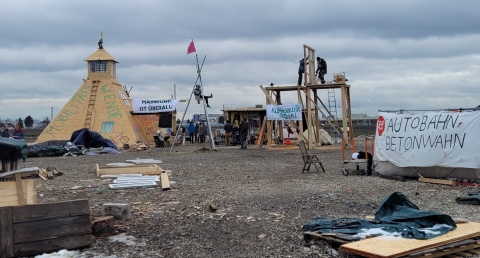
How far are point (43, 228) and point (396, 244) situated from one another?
4.57 meters

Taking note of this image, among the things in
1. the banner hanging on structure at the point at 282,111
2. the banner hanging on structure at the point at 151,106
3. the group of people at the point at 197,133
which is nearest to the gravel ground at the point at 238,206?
the banner hanging on structure at the point at 282,111

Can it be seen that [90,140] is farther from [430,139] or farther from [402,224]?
[402,224]

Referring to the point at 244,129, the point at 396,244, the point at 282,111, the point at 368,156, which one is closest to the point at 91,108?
the point at 244,129

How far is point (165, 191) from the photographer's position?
11922 millimetres

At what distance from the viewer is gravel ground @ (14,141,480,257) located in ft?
22.2

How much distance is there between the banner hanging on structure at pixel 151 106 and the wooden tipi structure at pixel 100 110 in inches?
20.3

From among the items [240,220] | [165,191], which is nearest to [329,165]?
[165,191]

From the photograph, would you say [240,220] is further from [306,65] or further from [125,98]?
[125,98]

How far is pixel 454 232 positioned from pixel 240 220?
3.33 m

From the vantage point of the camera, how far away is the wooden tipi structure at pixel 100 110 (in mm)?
32500

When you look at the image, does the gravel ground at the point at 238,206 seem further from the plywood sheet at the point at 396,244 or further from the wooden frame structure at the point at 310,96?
the wooden frame structure at the point at 310,96

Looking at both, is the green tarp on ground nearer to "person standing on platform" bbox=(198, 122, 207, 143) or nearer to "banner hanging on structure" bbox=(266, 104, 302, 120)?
"banner hanging on structure" bbox=(266, 104, 302, 120)

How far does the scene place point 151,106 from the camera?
3522 centimetres

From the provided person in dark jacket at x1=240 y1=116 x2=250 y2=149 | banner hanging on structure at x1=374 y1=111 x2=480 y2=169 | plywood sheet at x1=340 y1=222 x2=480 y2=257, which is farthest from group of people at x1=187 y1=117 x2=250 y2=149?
plywood sheet at x1=340 y1=222 x2=480 y2=257
